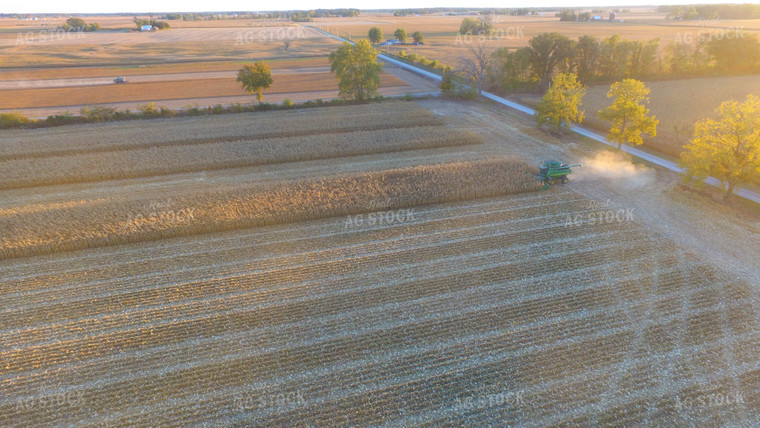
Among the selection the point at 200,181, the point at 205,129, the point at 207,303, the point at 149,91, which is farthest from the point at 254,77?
the point at 207,303

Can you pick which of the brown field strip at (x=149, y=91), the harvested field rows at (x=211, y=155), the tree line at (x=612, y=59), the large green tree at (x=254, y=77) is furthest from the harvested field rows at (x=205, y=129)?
the tree line at (x=612, y=59)

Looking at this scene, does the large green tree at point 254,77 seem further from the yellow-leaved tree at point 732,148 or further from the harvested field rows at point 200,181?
the yellow-leaved tree at point 732,148

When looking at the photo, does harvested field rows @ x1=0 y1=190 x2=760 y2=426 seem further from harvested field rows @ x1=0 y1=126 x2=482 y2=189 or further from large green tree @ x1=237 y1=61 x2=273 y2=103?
large green tree @ x1=237 y1=61 x2=273 y2=103

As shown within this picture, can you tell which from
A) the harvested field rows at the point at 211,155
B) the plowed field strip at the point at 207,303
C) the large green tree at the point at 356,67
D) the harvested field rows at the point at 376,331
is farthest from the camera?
the large green tree at the point at 356,67

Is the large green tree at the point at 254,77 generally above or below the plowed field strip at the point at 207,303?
above

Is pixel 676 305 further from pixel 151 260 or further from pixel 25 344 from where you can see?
pixel 25 344

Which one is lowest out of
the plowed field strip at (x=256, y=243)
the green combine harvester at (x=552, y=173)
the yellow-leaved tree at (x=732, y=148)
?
the plowed field strip at (x=256, y=243)

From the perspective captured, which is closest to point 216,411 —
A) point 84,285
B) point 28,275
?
point 84,285

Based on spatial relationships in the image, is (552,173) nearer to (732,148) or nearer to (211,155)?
(732,148)
